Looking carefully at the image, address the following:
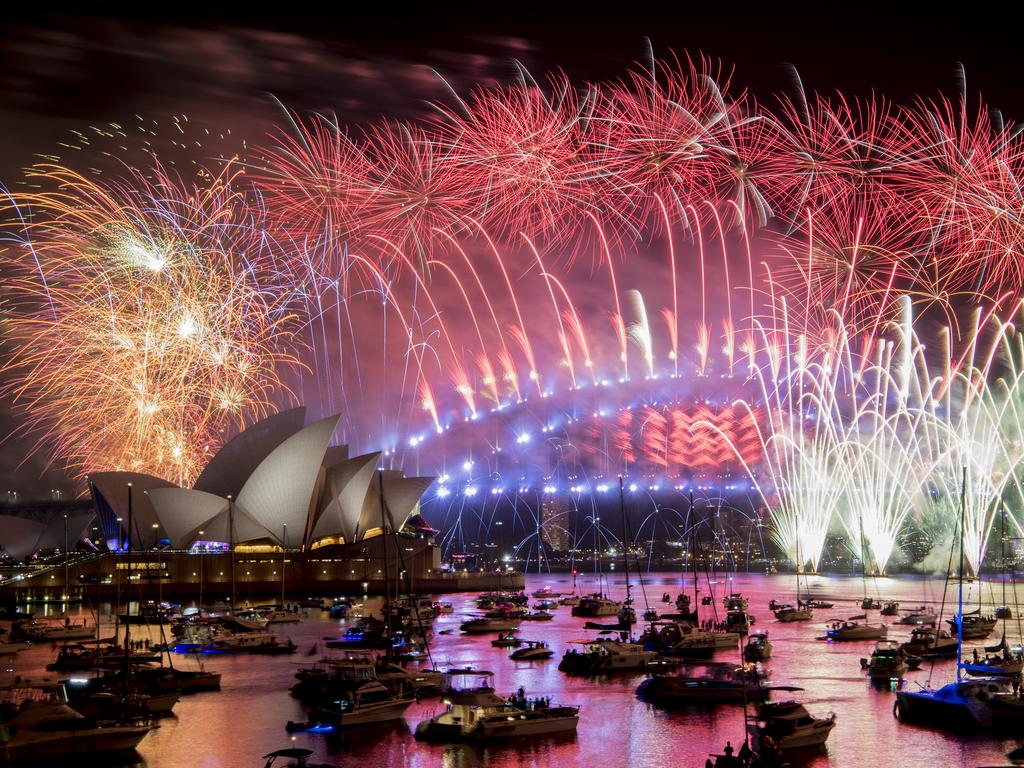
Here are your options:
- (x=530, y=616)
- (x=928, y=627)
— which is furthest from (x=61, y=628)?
(x=928, y=627)

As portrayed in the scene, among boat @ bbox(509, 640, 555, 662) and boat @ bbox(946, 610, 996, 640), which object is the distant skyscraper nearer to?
boat @ bbox(946, 610, 996, 640)

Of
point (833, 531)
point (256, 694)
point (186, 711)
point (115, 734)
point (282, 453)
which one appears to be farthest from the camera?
point (833, 531)

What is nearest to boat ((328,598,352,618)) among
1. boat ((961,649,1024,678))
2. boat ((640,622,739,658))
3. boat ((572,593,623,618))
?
boat ((572,593,623,618))

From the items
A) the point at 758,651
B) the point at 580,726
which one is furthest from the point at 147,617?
the point at 580,726

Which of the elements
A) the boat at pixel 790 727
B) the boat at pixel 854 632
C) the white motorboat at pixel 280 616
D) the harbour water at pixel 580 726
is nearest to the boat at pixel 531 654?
the harbour water at pixel 580 726

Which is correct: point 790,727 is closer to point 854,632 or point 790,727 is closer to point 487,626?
point 854,632

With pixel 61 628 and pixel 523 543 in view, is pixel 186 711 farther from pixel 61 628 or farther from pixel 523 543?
pixel 523 543
